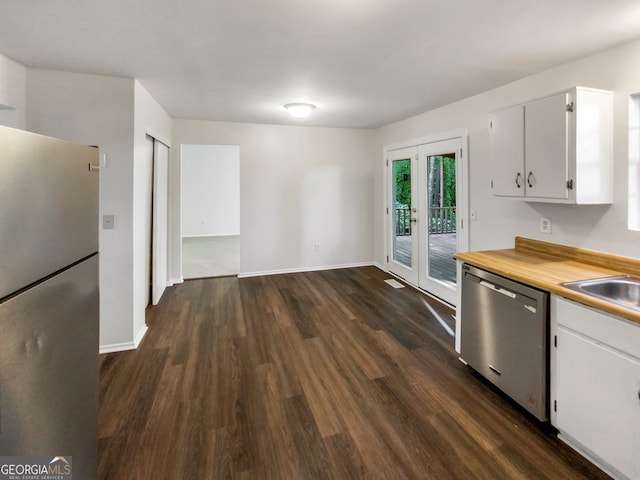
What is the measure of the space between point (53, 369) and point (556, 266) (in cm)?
291

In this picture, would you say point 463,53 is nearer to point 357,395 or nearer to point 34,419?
point 357,395

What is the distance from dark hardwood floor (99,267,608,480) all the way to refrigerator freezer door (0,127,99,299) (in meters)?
1.36

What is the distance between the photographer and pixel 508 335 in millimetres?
2182

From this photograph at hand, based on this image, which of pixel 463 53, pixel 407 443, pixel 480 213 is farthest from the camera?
pixel 480 213

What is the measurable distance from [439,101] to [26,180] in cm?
395

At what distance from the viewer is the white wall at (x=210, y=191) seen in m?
9.17

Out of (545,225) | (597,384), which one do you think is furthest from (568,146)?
(597,384)

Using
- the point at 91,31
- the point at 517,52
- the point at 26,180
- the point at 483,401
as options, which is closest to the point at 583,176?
the point at 517,52

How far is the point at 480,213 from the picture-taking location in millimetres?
3525

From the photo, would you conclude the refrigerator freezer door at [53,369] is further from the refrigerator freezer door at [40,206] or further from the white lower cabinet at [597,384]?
the white lower cabinet at [597,384]

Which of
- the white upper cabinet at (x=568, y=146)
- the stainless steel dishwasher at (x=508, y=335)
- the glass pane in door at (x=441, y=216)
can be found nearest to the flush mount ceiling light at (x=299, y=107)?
the glass pane in door at (x=441, y=216)

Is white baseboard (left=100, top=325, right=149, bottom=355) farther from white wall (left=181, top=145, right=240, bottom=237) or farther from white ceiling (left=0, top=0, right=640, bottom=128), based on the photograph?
white wall (left=181, top=145, right=240, bottom=237)

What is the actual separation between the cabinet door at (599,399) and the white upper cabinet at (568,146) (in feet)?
3.51

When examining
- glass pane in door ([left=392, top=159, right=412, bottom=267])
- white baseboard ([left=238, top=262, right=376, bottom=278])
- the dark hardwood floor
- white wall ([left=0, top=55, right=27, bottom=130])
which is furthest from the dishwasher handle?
white wall ([left=0, top=55, right=27, bottom=130])
